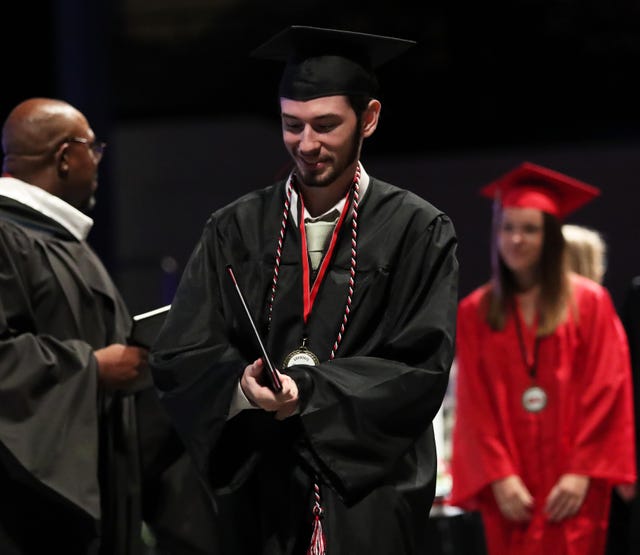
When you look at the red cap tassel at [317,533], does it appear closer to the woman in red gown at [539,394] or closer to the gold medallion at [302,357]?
the gold medallion at [302,357]

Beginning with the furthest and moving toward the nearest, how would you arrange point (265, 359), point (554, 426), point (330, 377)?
point (554, 426) → point (330, 377) → point (265, 359)

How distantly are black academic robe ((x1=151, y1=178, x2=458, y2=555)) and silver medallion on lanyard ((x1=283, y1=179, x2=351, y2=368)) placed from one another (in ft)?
0.05

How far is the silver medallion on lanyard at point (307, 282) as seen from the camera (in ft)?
9.57

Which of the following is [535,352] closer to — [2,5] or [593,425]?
[593,425]

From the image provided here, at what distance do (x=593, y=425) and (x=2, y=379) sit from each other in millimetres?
2242

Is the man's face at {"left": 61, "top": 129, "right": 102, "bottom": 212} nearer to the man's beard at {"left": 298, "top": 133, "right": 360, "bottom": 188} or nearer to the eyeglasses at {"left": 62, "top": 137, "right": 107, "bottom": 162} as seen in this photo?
the eyeglasses at {"left": 62, "top": 137, "right": 107, "bottom": 162}

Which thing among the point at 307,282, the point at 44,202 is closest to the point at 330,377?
the point at 307,282

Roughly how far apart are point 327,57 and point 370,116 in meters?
0.18

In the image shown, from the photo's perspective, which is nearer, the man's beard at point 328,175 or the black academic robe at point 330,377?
the black academic robe at point 330,377

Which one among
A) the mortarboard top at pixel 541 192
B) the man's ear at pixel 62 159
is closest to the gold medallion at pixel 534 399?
the mortarboard top at pixel 541 192

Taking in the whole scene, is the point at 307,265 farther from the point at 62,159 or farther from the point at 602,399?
the point at 602,399

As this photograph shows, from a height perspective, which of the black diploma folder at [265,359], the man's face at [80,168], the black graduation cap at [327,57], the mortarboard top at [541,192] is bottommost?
the mortarboard top at [541,192]

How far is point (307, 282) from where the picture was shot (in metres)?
2.97

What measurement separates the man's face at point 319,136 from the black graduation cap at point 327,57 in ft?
0.09
